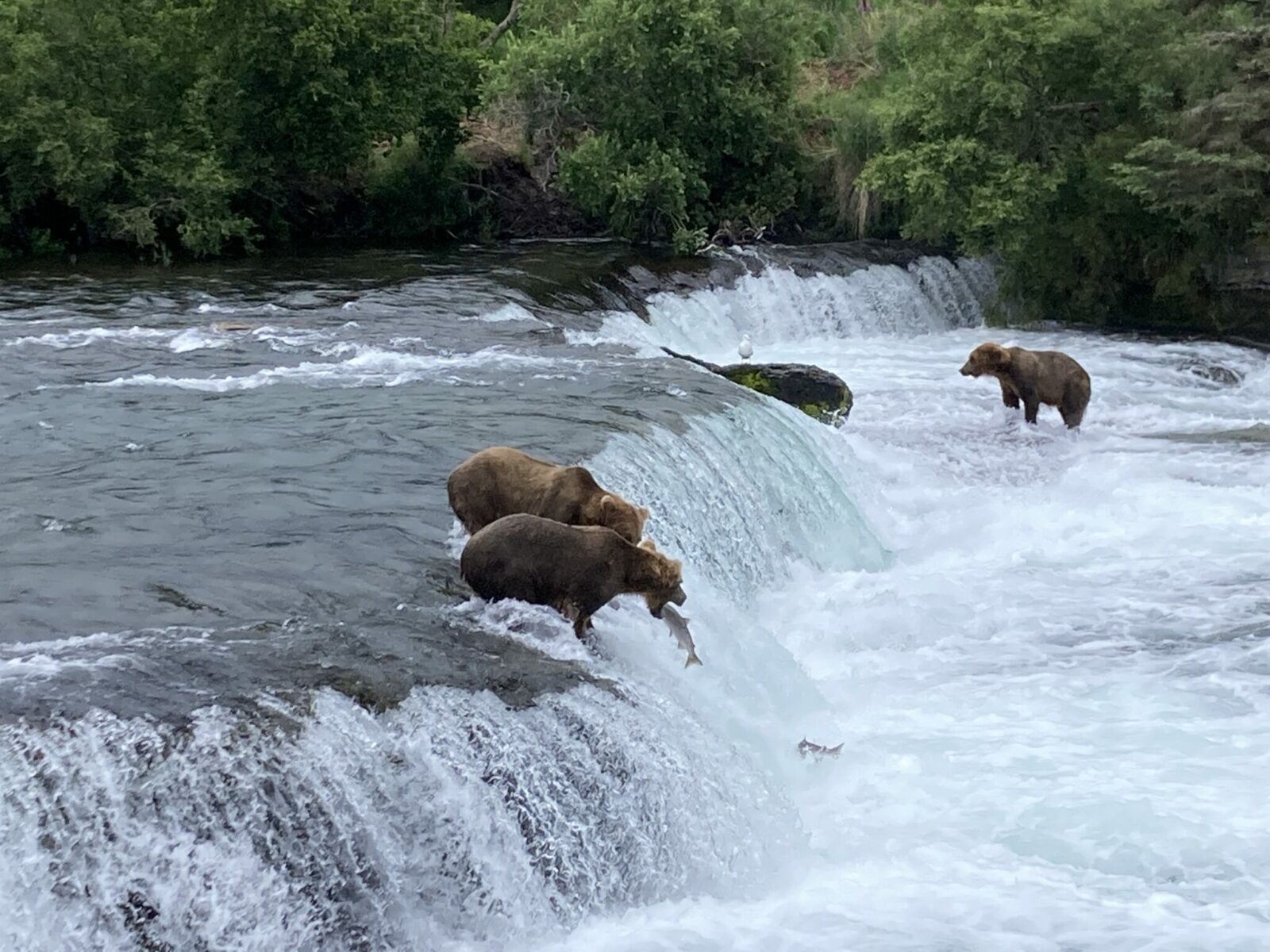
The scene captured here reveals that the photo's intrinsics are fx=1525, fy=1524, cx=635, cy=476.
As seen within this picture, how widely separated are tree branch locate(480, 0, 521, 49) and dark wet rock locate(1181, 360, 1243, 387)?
13.5 meters

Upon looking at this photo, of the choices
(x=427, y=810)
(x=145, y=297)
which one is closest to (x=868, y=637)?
(x=427, y=810)

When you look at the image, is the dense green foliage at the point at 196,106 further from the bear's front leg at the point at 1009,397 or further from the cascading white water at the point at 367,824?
the cascading white water at the point at 367,824

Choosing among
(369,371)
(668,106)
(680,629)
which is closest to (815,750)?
(680,629)

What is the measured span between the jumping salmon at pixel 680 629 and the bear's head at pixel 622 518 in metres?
0.34

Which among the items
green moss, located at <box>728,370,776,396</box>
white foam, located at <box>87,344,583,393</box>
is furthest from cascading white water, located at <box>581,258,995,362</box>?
white foam, located at <box>87,344,583,393</box>

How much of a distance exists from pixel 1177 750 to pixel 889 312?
12.2 m

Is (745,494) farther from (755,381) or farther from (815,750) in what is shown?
(755,381)

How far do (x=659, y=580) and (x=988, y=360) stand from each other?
7467 millimetres

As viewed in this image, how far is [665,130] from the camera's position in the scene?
816 inches

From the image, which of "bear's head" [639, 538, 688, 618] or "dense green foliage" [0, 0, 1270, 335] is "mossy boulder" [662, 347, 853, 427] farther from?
"bear's head" [639, 538, 688, 618]

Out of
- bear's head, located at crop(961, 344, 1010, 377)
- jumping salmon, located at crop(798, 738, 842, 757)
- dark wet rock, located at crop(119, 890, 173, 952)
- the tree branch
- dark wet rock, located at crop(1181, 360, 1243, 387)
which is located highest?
the tree branch

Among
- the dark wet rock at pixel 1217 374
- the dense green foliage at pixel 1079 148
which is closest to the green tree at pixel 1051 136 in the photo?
the dense green foliage at pixel 1079 148

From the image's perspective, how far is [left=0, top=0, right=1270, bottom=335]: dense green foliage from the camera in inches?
676

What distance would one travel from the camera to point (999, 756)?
23.4 feet
